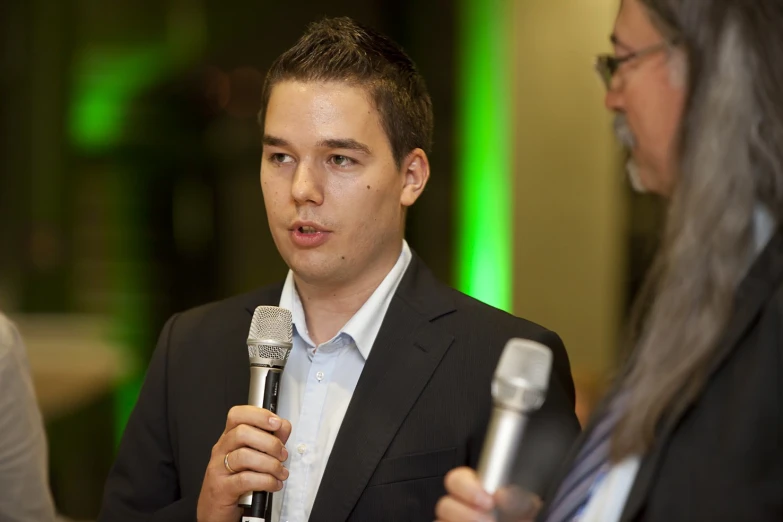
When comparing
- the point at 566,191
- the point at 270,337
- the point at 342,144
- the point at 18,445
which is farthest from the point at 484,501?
the point at 566,191

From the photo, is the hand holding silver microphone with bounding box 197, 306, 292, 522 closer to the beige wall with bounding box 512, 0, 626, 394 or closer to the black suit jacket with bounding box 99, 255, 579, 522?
the black suit jacket with bounding box 99, 255, 579, 522

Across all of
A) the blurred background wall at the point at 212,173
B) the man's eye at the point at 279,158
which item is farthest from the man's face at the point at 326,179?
the blurred background wall at the point at 212,173

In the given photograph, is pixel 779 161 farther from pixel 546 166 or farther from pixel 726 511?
pixel 546 166

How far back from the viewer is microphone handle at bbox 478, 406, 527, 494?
3.80 feet

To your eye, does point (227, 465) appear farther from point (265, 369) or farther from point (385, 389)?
point (385, 389)

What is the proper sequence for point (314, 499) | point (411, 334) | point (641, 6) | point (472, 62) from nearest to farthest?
point (641, 6), point (314, 499), point (411, 334), point (472, 62)

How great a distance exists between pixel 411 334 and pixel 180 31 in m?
4.10

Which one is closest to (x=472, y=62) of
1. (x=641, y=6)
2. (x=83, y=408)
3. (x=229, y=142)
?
(x=229, y=142)

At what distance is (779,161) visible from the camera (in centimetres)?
116

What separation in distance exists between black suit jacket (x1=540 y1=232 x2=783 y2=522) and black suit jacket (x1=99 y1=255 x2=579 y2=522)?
0.45 meters

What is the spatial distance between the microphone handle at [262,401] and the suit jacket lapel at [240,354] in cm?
43

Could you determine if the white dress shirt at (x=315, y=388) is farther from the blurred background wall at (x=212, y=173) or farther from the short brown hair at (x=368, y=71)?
the blurred background wall at (x=212, y=173)

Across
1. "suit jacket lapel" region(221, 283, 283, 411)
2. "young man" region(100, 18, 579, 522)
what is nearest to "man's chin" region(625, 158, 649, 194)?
"young man" region(100, 18, 579, 522)

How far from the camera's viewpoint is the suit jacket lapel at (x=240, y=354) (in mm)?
2044
